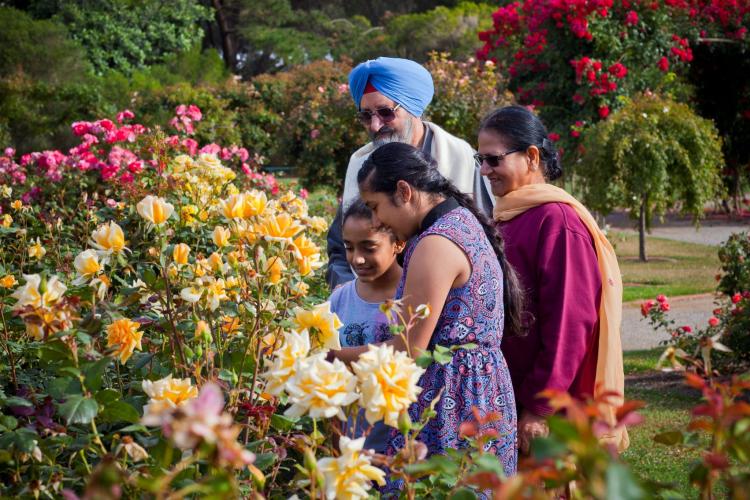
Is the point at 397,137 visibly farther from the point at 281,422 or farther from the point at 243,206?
the point at 281,422

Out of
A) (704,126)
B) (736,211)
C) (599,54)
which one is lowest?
(736,211)

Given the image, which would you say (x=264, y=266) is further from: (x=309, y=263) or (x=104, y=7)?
(x=104, y=7)

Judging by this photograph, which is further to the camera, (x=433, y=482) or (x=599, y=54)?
(x=599, y=54)

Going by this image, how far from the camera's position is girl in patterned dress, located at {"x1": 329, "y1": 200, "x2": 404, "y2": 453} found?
8.37ft

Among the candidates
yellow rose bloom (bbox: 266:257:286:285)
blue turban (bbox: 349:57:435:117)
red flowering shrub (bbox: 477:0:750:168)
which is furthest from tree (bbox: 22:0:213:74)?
yellow rose bloom (bbox: 266:257:286:285)

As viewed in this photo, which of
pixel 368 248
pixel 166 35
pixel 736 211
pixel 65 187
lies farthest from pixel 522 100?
pixel 166 35

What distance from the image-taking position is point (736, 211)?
52.4ft

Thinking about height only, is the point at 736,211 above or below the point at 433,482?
below

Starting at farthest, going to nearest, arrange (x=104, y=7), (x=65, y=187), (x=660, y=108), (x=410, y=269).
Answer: (x=104, y=7) → (x=660, y=108) → (x=65, y=187) → (x=410, y=269)

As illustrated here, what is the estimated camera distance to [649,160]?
10.2 meters

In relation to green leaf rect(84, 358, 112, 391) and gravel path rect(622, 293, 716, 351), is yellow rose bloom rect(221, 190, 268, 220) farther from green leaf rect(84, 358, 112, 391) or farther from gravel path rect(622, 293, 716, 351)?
gravel path rect(622, 293, 716, 351)

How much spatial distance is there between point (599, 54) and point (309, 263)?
429 inches

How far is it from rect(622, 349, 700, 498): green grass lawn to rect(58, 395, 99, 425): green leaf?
7.83 ft

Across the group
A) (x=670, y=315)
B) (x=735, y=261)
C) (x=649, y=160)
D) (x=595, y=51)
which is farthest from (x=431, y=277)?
(x=595, y=51)
